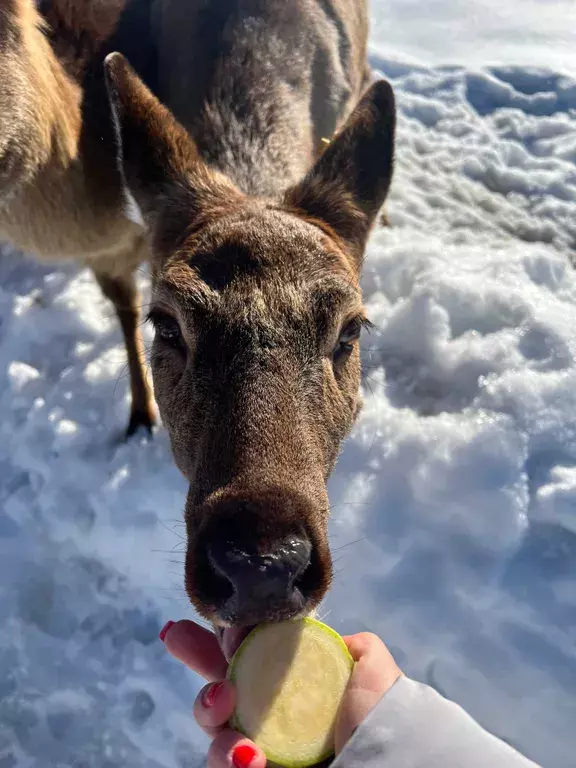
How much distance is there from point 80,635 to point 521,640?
2626 millimetres

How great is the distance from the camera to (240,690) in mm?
2129

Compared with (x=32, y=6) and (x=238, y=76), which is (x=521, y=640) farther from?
(x=32, y=6)

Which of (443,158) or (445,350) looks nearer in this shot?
(445,350)

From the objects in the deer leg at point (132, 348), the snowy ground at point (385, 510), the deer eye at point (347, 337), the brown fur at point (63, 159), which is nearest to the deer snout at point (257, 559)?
the deer eye at point (347, 337)

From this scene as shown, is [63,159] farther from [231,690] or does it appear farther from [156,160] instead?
[231,690]

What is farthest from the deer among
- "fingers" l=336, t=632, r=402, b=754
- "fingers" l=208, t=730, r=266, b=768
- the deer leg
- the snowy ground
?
the snowy ground

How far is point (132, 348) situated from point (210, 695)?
335 cm

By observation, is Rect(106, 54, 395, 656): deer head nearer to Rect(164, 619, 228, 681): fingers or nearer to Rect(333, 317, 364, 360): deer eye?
Rect(333, 317, 364, 360): deer eye

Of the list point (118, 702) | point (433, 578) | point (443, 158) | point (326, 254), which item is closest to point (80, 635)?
point (118, 702)

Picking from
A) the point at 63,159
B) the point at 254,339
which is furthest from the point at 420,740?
the point at 63,159

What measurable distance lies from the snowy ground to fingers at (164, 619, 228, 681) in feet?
3.12

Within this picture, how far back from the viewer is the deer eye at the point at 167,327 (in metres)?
2.88

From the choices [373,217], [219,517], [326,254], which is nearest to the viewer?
[219,517]

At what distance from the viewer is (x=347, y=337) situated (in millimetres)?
2930
